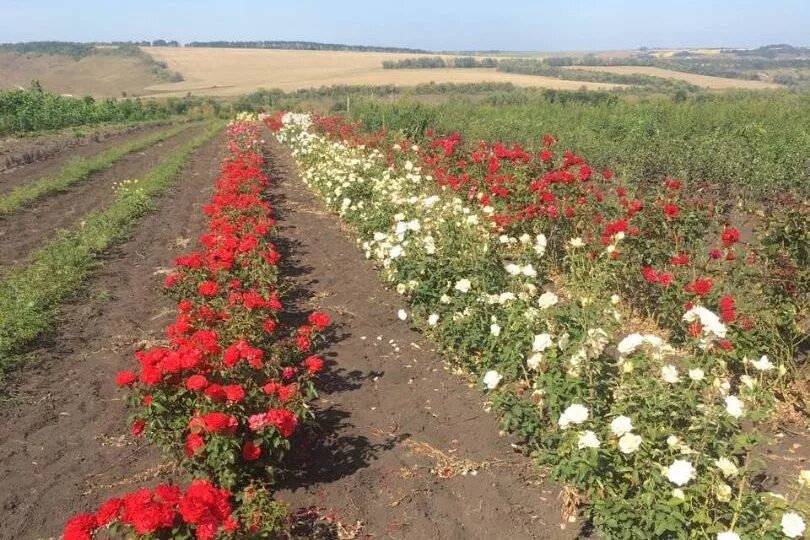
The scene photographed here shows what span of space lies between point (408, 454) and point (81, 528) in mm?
2361

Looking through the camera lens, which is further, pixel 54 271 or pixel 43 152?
pixel 43 152

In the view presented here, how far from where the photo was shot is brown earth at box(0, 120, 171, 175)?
62.3 feet

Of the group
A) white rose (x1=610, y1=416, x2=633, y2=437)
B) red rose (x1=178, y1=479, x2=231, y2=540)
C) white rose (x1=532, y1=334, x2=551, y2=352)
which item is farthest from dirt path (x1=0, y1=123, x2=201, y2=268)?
white rose (x1=610, y1=416, x2=633, y2=437)

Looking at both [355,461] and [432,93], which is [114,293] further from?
[432,93]

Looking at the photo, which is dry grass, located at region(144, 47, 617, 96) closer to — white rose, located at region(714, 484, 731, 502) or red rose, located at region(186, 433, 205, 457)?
white rose, located at region(714, 484, 731, 502)

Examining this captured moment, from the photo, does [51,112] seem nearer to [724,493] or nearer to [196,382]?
[196,382]

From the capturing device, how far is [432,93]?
5681 centimetres

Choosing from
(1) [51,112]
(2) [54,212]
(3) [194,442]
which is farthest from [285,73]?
(3) [194,442]

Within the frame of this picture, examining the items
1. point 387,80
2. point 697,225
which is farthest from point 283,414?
point 387,80

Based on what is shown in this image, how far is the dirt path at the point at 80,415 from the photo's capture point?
12.8 feet

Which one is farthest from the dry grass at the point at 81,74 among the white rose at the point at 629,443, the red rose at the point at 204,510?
the white rose at the point at 629,443

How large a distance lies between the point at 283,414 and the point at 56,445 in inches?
88.0

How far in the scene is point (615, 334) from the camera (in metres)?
5.88

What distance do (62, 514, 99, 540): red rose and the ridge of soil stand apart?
48.7ft
